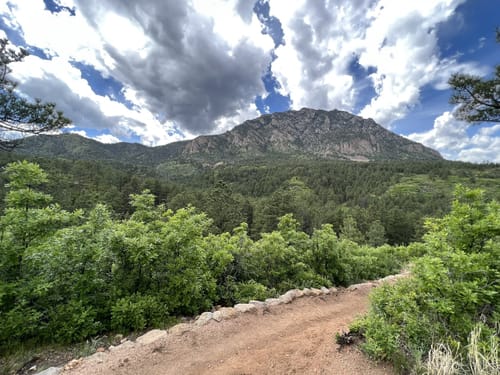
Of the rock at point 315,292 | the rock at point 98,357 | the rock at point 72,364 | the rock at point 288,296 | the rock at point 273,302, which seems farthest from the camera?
the rock at point 315,292

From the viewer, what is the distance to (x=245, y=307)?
485 centimetres

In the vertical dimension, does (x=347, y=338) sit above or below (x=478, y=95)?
below

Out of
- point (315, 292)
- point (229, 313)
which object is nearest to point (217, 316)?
point (229, 313)

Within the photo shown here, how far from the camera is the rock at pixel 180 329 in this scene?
12.8 ft

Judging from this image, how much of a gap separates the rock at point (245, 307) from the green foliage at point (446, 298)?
2.31m

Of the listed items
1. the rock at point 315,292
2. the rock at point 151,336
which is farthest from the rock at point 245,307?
the rock at point 315,292

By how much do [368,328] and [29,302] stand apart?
213 inches

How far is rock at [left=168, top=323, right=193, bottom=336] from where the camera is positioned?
3.89 meters

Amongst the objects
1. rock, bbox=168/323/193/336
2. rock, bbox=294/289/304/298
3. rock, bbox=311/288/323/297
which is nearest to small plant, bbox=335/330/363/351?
rock, bbox=294/289/304/298

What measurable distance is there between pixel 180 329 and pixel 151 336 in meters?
0.49

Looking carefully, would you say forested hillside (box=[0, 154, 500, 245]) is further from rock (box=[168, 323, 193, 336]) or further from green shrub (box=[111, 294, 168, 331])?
rock (box=[168, 323, 193, 336])

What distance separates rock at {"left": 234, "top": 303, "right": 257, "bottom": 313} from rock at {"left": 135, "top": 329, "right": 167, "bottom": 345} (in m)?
1.55

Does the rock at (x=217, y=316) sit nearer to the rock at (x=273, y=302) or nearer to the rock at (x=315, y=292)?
the rock at (x=273, y=302)

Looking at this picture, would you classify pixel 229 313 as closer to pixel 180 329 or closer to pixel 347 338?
pixel 180 329
